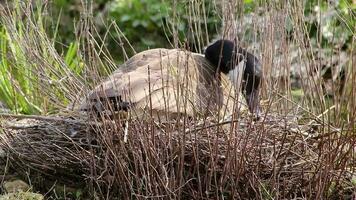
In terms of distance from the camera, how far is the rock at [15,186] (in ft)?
15.1

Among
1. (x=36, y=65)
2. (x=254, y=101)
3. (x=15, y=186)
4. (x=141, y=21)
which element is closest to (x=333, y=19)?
(x=254, y=101)

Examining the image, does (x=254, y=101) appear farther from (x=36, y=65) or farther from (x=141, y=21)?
(x=141, y=21)

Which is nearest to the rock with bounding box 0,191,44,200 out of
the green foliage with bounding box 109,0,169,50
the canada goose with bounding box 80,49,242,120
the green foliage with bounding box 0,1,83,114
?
the canada goose with bounding box 80,49,242,120

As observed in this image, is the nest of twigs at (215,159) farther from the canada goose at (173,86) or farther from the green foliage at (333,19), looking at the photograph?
the green foliage at (333,19)

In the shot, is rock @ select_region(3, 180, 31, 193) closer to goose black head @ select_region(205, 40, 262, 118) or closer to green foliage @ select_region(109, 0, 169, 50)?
goose black head @ select_region(205, 40, 262, 118)

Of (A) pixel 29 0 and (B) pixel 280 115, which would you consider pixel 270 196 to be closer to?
(B) pixel 280 115

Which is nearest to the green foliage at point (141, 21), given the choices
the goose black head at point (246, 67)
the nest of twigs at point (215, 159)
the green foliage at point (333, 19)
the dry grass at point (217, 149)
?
the green foliage at point (333, 19)

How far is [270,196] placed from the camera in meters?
4.19

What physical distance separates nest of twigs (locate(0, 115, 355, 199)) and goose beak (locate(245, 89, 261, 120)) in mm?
150

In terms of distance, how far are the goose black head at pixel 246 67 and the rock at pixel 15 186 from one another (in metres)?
1.41

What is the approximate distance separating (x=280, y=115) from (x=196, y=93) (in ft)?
1.79

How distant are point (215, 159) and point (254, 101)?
669 millimetres

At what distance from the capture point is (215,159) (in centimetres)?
411

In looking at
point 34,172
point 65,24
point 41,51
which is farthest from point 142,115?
point 65,24
